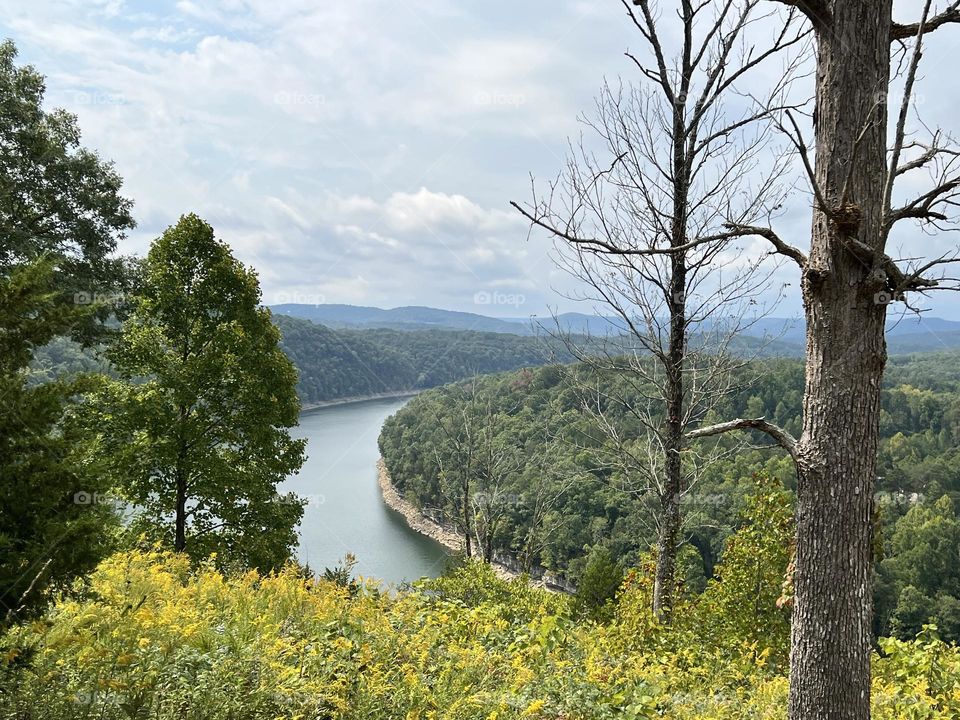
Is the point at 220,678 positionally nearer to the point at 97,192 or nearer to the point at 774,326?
the point at 774,326

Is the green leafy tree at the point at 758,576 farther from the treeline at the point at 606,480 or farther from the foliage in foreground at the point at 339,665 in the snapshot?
the foliage in foreground at the point at 339,665

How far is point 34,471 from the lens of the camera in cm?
306

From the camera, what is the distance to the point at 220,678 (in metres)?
3.20

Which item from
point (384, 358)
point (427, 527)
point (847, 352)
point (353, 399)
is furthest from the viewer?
point (384, 358)

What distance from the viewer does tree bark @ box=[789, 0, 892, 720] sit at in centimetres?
267

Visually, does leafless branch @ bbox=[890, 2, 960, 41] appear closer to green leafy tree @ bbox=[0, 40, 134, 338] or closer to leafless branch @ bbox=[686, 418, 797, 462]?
leafless branch @ bbox=[686, 418, 797, 462]

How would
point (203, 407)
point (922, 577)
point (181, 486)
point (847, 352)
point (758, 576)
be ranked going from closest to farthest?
point (847, 352), point (758, 576), point (181, 486), point (203, 407), point (922, 577)

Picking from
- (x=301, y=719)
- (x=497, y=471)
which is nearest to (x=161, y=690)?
(x=301, y=719)

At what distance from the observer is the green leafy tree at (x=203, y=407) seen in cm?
1024

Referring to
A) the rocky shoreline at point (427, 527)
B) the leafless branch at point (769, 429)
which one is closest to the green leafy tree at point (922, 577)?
the rocky shoreline at point (427, 527)

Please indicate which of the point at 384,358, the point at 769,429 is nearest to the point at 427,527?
the point at 769,429

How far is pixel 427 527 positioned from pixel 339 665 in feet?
162

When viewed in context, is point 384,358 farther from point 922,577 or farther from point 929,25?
point 929,25

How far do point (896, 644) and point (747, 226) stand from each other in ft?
15.6
